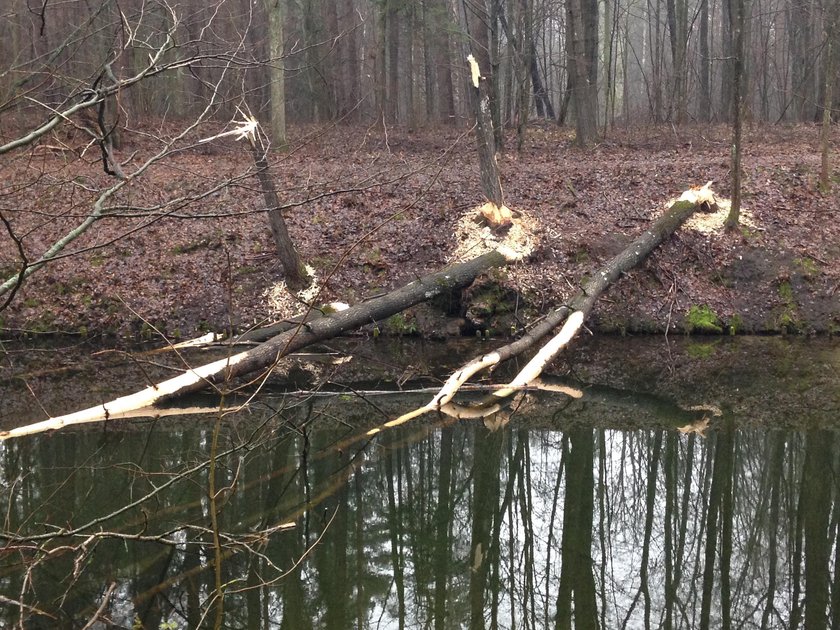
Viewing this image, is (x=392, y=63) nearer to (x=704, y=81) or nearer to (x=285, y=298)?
(x=704, y=81)

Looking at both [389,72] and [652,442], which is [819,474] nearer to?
[652,442]

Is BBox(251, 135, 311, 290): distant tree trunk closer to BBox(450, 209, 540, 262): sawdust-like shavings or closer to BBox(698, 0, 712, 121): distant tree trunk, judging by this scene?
BBox(450, 209, 540, 262): sawdust-like shavings

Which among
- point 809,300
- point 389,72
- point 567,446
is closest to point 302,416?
point 567,446

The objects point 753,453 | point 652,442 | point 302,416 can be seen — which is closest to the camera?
point 753,453

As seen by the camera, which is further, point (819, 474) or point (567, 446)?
point (567, 446)

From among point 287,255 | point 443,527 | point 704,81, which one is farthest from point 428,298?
point 704,81

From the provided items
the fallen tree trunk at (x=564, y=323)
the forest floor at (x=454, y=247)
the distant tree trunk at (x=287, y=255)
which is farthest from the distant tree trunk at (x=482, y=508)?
the distant tree trunk at (x=287, y=255)

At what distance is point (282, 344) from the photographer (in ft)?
33.0

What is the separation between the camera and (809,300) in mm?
13414

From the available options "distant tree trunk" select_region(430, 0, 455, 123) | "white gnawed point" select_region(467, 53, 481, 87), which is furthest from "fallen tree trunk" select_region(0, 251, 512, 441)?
"distant tree trunk" select_region(430, 0, 455, 123)

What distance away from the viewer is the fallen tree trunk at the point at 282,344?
880cm

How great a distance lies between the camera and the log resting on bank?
9.03 meters

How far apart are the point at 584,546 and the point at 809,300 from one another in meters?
9.31

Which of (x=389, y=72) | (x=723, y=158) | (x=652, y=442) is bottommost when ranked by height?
(x=652, y=442)
